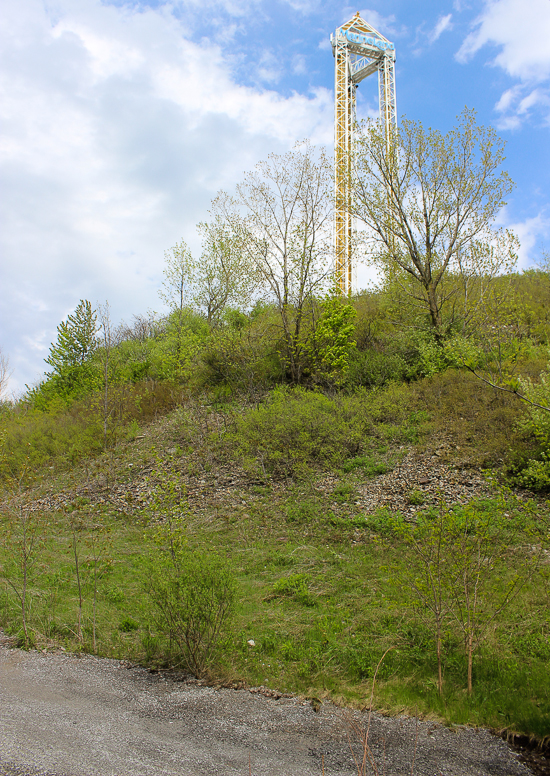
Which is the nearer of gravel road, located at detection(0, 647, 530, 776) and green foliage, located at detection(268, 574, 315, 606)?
gravel road, located at detection(0, 647, 530, 776)

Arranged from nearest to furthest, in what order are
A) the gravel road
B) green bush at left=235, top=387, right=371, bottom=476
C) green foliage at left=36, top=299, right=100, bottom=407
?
the gravel road → green bush at left=235, top=387, right=371, bottom=476 → green foliage at left=36, top=299, right=100, bottom=407

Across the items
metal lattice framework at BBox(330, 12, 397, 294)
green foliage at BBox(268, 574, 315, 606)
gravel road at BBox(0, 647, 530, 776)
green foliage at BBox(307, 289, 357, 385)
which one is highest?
metal lattice framework at BBox(330, 12, 397, 294)

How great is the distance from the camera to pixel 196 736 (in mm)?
3828

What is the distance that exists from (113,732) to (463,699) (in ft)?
10.5

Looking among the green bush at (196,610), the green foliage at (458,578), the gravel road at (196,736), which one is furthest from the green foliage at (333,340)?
the gravel road at (196,736)

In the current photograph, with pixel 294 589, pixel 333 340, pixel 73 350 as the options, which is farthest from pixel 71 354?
pixel 294 589

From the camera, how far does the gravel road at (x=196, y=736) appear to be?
3.39 metres

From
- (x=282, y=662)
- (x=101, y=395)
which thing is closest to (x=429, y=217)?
(x=101, y=395)

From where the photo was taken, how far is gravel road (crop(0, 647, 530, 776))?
3391mm

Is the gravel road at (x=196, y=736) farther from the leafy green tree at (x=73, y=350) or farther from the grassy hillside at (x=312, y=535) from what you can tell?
the leafy green tree at (x=73, y=350)

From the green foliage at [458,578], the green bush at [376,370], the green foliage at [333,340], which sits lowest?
the green foliage at [458,578]

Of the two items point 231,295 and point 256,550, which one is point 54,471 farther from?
point 231,295

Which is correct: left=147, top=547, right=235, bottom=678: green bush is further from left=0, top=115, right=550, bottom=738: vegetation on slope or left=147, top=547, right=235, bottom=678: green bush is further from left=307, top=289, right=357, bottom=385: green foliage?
left=307, top=289, right=357, bottom=385: green foliage

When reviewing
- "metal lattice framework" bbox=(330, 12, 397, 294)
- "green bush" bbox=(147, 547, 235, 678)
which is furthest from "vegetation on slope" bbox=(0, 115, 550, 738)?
"metal lattice framework" bbox=(330, 12, 397, 294)
